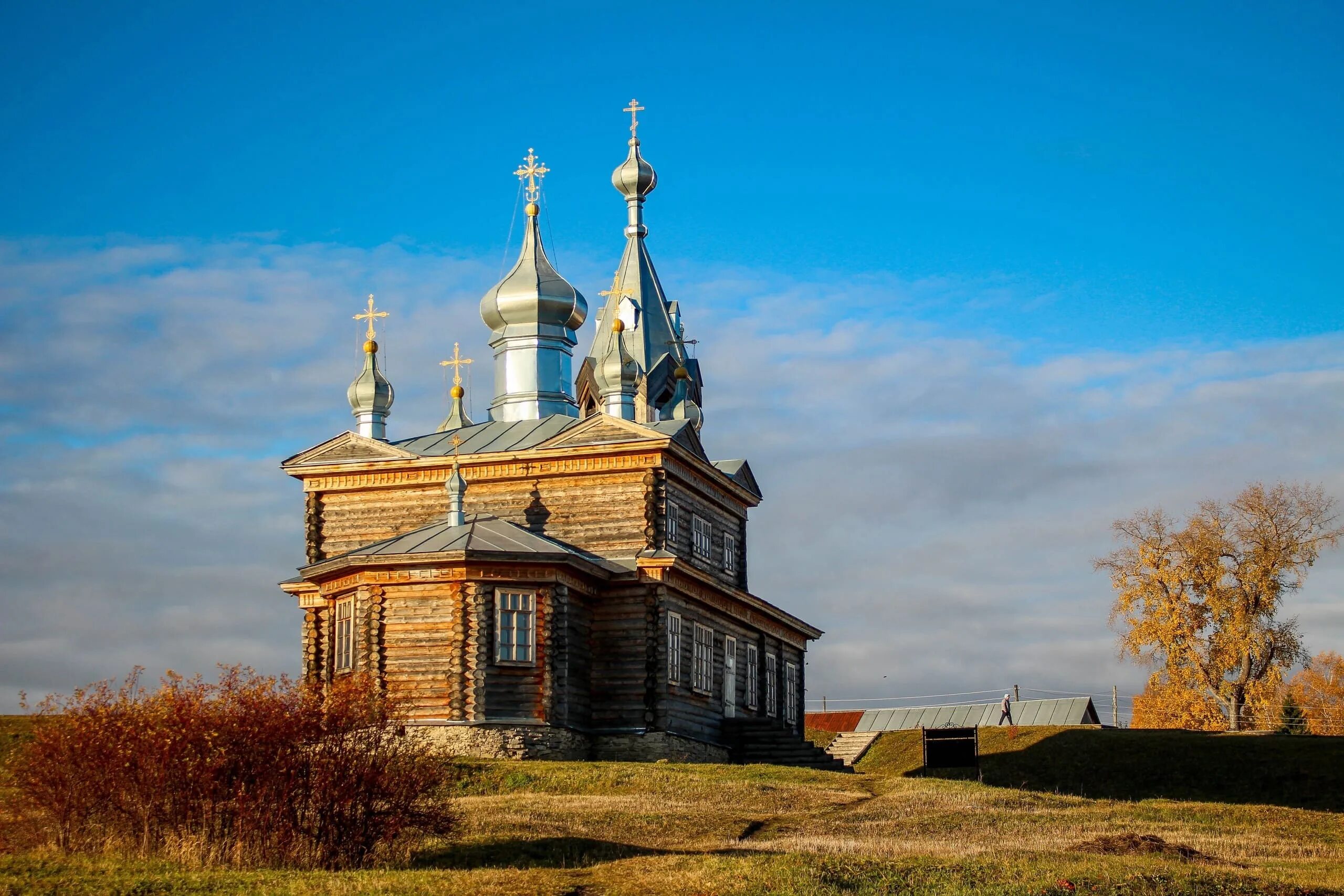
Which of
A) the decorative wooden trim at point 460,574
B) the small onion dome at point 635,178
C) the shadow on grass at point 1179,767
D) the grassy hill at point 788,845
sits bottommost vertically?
the shadow on grass at point 1179,767

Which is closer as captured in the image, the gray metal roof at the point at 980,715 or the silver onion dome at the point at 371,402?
the silver onion dome at the point at 371,402

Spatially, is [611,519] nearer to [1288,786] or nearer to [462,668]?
[462,668]

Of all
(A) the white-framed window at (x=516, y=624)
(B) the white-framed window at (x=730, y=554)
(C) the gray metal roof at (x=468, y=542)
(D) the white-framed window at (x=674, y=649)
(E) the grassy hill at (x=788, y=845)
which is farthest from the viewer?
(B) the white-framed window at (x=730, y=554)

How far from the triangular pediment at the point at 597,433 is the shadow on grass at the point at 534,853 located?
16336 mm

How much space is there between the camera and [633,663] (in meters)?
35.5

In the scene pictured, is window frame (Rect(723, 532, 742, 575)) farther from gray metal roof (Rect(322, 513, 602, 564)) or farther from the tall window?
the tall window

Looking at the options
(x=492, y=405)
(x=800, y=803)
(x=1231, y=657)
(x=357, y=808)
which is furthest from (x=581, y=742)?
(x=1231, y=657)

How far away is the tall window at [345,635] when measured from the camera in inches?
1344

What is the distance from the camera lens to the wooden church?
3312cm

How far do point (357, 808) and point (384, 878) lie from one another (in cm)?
187

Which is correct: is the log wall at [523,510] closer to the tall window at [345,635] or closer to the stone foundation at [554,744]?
the tall window at [345,635]

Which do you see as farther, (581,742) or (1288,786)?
(1288,786)

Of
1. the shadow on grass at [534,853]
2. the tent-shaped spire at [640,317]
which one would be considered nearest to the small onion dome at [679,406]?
the tent-shaped spire at [640,317]

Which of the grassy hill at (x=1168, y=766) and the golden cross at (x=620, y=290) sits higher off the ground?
the golden cross at (x=620, y=290)
